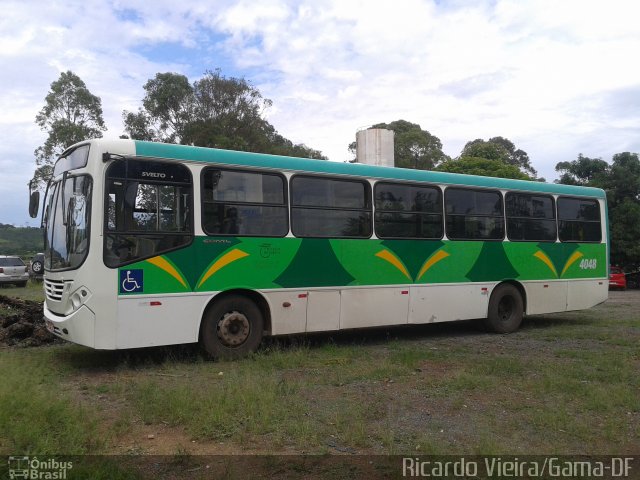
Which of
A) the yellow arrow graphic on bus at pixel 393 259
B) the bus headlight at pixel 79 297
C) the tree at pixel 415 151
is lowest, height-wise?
the bus headlight at pixel 79 297

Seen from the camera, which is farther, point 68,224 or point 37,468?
point 68,224

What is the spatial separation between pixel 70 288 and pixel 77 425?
2.83 metres

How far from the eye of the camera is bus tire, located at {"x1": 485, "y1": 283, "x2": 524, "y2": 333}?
11.5 metres

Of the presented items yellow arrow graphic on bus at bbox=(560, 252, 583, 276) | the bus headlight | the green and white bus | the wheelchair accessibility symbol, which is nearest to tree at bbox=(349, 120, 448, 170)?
yellow arrow graphic on bus at bbox=(560, 252, 583, 276)

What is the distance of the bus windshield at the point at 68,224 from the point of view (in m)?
7.34

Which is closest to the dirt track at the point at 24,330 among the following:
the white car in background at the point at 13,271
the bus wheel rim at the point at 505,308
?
the bus wheel rim at the point at 505,308

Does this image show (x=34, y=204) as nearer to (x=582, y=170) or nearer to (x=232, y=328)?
(x=232, y=328)

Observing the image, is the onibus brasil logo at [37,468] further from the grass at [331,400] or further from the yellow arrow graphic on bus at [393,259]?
the yellow arrow graphic on bus at [393,259]

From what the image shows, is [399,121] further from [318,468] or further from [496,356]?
[318,468]

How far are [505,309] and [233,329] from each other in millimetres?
6206

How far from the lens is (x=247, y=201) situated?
844 centimetres

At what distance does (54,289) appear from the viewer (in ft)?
25.5

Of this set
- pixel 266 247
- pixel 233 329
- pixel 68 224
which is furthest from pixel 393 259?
pixel 68 224

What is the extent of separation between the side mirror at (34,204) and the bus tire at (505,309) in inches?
327
